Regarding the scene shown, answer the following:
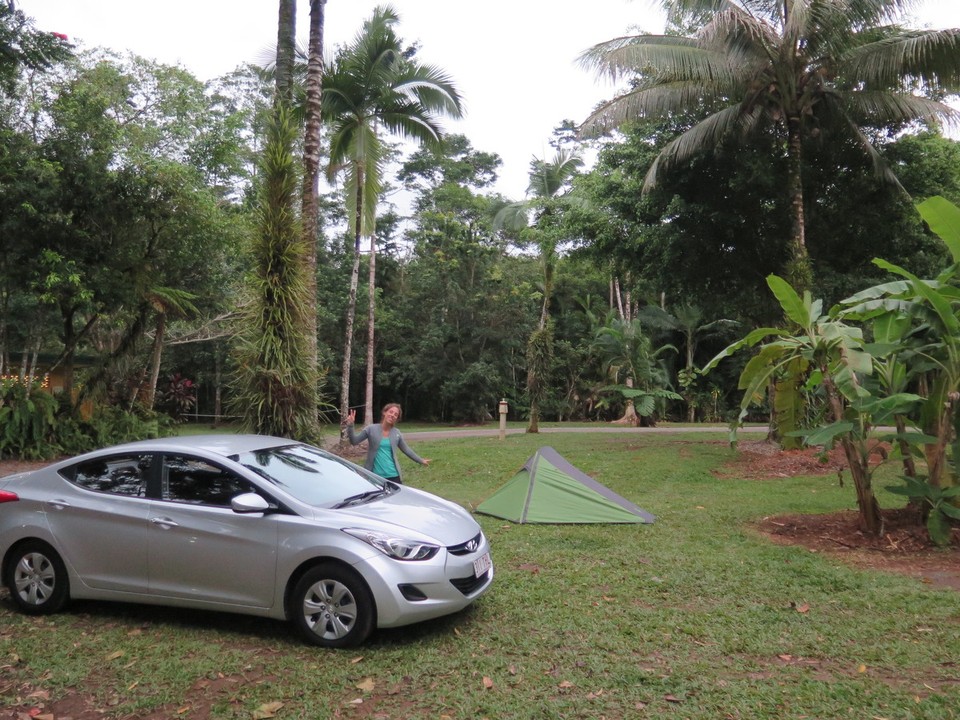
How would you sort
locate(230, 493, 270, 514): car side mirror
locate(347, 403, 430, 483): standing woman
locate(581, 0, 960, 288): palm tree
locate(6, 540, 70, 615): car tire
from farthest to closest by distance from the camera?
1. locate(581, 0, 960, 288): palm tree
2. locate(347, 403, 430, 483): standing woman
3. locate(6, 540, 70, 615): car tire
4. locate(230, 493, 270, 514): car side mirror

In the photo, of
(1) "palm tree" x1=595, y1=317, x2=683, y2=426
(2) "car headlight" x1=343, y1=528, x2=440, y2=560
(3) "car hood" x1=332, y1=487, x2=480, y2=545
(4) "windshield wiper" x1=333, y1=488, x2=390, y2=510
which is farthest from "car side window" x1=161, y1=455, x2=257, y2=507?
(1) "palm tree" x1=595, y1=317, x2=683, y2=426

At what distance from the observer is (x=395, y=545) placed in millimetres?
4988

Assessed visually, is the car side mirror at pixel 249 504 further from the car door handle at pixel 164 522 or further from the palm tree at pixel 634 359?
the palm tree at pixel 634 359

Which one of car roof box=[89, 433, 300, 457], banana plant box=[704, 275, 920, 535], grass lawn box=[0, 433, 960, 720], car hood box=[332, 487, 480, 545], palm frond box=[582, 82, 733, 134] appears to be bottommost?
grass lawn box=[0, 433, 960, 720]

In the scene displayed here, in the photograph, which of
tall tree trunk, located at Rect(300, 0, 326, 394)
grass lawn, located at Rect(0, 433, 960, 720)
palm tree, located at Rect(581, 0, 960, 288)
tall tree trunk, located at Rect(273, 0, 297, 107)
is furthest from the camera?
palm tree, located at Rect(581, 0, 960, 288)

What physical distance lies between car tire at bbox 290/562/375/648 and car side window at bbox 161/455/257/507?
83cm

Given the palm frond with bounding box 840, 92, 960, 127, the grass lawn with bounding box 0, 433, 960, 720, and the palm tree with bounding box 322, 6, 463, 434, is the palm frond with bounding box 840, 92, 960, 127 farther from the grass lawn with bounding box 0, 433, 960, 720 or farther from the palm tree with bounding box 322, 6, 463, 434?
the grass lawn with bounding box 0, 433, 960, 720

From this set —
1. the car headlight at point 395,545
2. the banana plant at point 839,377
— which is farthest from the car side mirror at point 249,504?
the banana plant at point 839,377

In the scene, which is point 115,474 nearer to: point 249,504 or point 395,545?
point 249,504

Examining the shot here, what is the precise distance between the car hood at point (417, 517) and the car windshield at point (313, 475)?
8.5 inches

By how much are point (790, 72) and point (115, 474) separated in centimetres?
1434

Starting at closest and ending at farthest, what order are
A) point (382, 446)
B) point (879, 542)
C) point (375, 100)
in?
point (879, 542)
point (382, 446)
point (375, 100)

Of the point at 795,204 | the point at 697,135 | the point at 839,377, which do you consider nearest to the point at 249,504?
the point at 839,377

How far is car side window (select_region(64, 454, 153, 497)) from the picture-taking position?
5.64 meters
